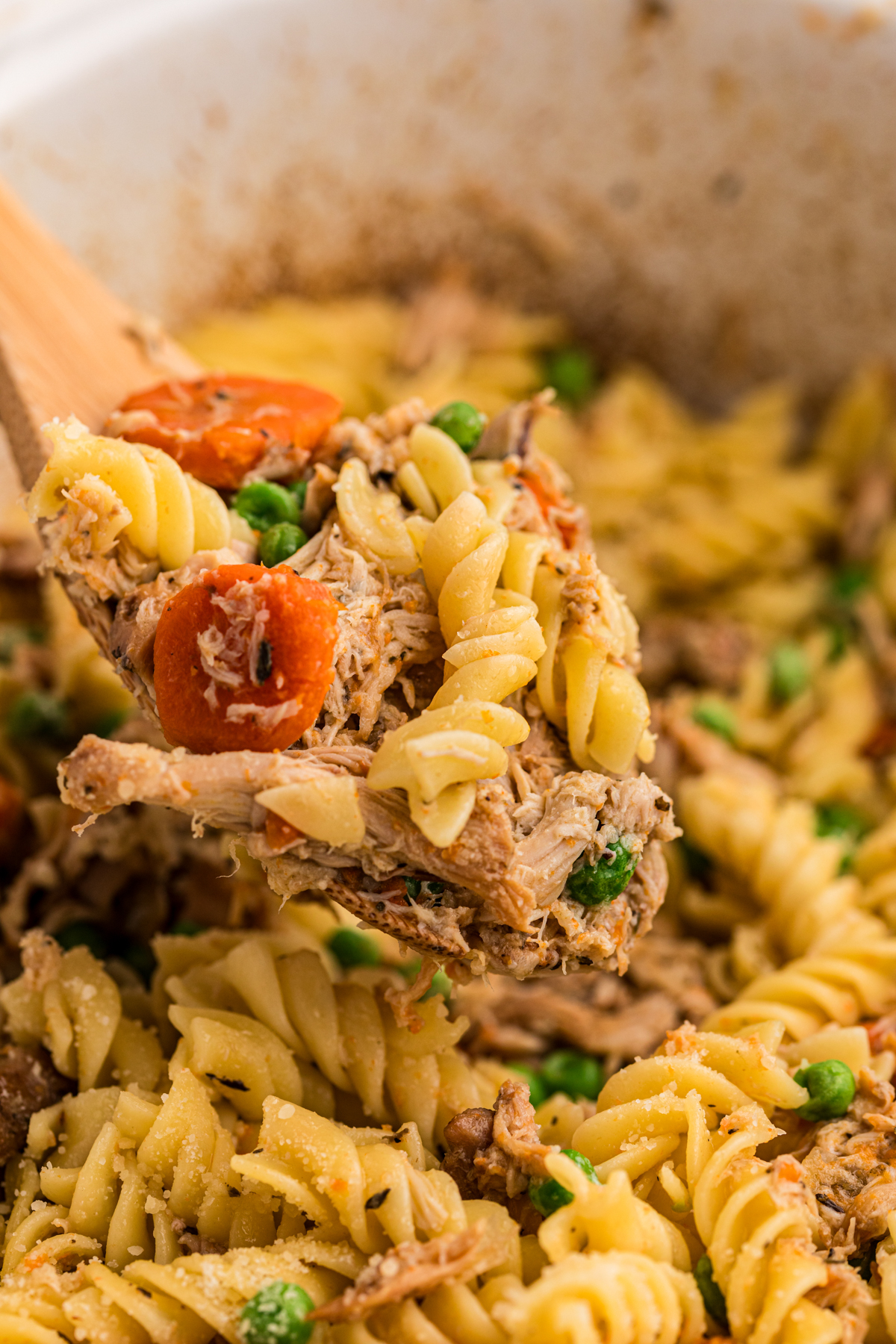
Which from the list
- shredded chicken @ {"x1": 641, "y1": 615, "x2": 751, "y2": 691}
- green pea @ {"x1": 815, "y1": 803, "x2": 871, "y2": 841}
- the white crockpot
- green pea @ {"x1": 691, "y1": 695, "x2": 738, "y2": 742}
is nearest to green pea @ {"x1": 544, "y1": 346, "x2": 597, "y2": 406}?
the white crockpot

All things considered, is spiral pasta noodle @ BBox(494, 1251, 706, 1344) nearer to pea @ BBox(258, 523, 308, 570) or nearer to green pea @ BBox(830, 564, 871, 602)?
pea @ BBox(258, 523, 308, 570)

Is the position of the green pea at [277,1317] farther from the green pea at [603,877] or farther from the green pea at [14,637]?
the green pea at [14,637]

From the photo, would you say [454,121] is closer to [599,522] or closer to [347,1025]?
[599,522]

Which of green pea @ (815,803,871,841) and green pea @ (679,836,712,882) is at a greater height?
green pea @ (815,803,871,841)

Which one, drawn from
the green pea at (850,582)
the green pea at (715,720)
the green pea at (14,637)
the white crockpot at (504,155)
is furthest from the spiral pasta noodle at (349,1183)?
the white crockpot at (504,155)

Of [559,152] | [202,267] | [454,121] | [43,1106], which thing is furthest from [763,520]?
[43,1106]

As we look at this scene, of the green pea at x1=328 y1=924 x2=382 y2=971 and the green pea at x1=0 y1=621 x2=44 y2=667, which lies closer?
the green pea at x1=328 y1=924 x2=382 y2=971
